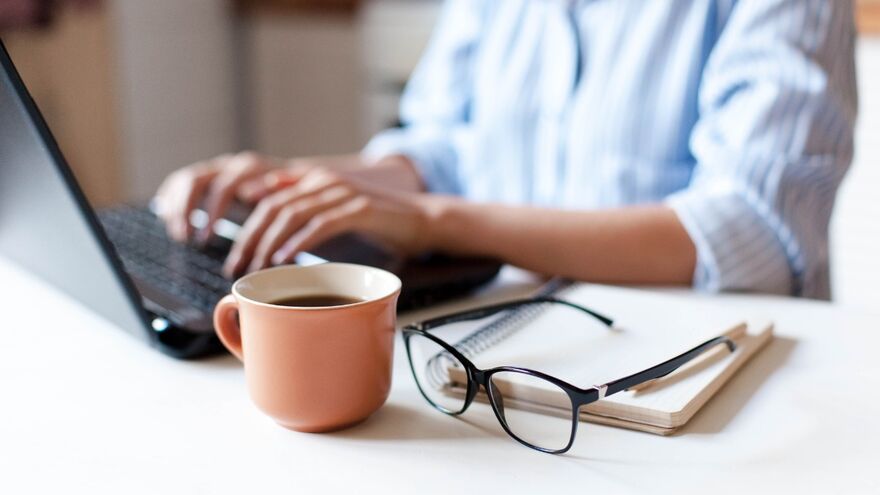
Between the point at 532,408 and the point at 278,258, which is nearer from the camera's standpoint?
the point at 532,408

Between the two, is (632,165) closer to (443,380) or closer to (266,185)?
(266,185)

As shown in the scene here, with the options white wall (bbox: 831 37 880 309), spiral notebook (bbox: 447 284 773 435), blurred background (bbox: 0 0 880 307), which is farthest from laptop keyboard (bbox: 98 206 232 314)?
white wall (bbox: 831 37 880 309)

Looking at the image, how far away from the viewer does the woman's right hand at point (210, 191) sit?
939 millimetres

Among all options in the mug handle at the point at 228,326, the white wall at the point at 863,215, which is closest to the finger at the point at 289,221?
the mug handle at the point at 228,326

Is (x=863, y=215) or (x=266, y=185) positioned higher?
(x=266, y=185)

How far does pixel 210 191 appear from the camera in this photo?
99cm

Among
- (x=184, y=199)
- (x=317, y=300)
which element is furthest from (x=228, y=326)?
(x=184, y=199)

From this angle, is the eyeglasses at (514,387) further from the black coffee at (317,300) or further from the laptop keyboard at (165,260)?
the laptop keyboard at (165,260)

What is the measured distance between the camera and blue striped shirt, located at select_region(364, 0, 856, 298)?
87 cm

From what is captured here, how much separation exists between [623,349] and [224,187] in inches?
18.9

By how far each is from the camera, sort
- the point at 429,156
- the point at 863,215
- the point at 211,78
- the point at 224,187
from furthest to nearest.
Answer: the point at 211,78 → the point at 863,215 → the point at 429,156 → the point at 224,187

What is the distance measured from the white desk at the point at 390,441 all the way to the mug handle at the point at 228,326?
0.04 metres

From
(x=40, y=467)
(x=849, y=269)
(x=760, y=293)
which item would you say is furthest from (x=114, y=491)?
(x=849, y=269)

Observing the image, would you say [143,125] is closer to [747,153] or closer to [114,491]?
[747,153]
